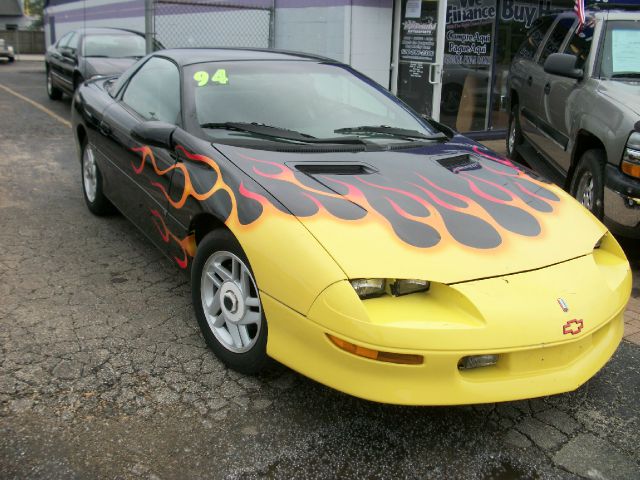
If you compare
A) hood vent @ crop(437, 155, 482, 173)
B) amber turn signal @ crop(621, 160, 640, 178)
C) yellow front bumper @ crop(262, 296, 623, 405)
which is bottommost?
yellow front bumper @ crop(262, 296, 623, 405)

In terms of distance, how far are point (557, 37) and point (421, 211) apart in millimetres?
4578

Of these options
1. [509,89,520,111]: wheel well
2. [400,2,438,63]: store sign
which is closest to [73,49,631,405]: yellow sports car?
[509,89,520,111]: wheel well

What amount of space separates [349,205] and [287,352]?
0.70 m

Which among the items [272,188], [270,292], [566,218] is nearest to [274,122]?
[272,188]

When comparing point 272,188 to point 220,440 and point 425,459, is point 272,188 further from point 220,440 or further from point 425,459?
point 425,459

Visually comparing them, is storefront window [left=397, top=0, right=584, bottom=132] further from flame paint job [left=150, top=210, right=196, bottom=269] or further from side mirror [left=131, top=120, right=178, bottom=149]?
flame paint job [left=150, top=210, right=196, bottom=269]

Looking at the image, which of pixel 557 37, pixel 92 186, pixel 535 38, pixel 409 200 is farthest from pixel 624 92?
pixel 92 186

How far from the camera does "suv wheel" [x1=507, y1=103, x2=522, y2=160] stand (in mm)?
7496

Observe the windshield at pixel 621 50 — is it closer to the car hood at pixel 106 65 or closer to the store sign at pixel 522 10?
the store sign at pixel 522 10

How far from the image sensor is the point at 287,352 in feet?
8.91

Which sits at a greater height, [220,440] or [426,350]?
[426,350]

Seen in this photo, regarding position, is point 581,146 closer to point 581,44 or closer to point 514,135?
point 581,44

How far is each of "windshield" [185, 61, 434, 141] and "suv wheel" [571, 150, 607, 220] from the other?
1664mm

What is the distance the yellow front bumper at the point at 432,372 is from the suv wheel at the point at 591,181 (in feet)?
8.44
